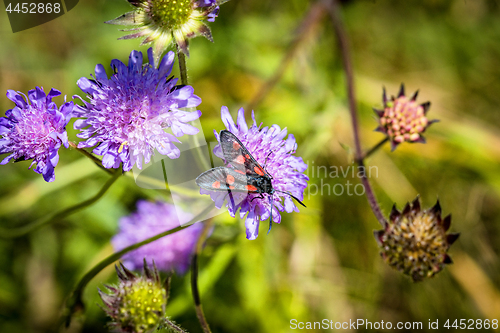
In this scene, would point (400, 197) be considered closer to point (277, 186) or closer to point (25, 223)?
point (277, 186)

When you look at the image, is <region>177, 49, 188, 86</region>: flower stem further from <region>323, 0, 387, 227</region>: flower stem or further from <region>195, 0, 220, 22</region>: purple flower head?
<region>323, 0, 387, 227</region>: flower stem

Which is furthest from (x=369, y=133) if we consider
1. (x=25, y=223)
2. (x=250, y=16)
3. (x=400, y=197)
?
(x=25, y=223)

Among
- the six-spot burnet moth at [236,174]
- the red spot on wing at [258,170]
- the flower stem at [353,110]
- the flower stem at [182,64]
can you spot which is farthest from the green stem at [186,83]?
the flower stem at [353,110]

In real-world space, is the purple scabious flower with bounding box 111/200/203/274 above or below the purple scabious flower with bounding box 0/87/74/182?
below

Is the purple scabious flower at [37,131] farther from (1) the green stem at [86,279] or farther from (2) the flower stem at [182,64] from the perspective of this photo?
(1) the green stem at [86,279]

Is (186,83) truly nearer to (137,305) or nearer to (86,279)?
(137,305)

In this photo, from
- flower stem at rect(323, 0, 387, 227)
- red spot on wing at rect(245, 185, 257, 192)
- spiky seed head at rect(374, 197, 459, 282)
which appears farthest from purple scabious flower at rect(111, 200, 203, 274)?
spiky seed head at rect(374, 197, 459, 282)
